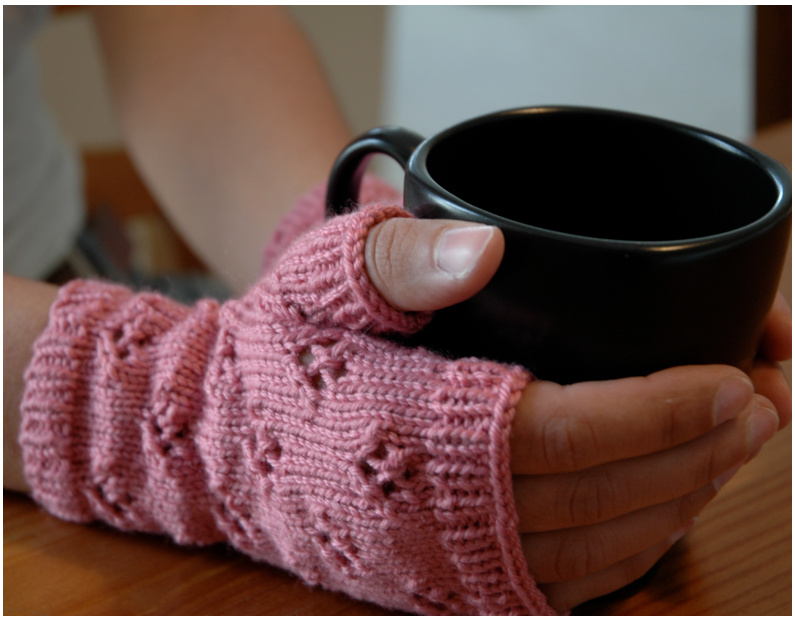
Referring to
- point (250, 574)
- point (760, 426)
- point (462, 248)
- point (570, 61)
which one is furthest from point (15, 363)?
point (570, 61)

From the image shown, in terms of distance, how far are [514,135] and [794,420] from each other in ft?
0.92

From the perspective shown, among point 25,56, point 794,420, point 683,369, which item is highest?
point 25,56

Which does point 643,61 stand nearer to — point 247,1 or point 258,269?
point 247,1

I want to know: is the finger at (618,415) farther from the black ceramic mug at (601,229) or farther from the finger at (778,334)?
the finger at (778,334)

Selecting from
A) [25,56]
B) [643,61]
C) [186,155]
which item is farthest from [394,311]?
[643,61]

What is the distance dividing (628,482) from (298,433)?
0.16 m

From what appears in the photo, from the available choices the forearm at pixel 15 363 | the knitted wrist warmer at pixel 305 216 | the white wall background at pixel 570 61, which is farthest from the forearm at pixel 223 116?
the white wall background at pixel 570 61

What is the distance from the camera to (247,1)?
2.54 feet

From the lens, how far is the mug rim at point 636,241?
0.28 m

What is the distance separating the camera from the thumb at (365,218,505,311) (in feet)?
0.95

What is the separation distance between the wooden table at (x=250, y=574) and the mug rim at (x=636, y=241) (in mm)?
167

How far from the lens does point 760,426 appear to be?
34 centimetres

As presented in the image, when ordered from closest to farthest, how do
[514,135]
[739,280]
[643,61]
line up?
[739,280]
[514,135]
[643,61]

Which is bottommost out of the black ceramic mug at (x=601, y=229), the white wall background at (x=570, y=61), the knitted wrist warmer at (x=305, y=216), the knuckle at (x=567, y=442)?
the white wall background at (x=570, y=61)
